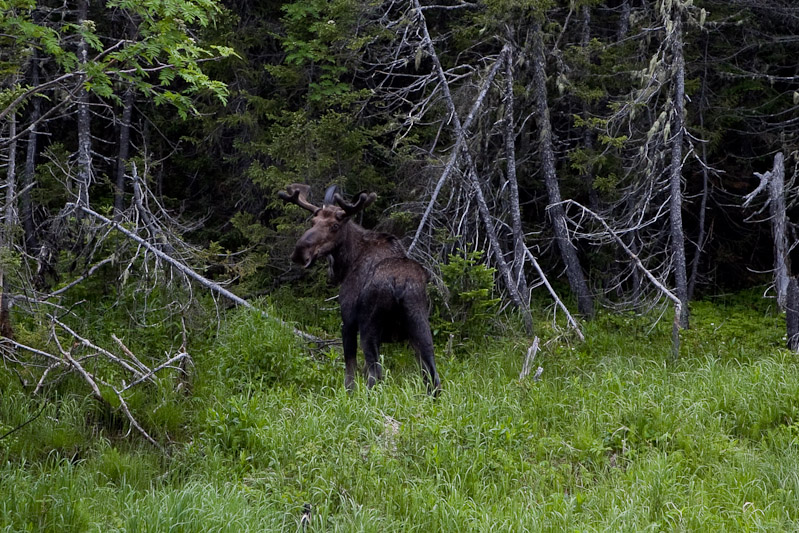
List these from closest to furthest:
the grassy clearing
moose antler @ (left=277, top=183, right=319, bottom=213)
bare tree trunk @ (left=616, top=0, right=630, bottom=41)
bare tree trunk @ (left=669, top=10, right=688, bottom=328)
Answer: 1. the grassy clearing
2. moose antler @ (left=277, top=183, right=319, bottom=213)
3. bare tree trunk @ (left=669, top=10, right=688, bottom=328)
4. bare tree trunk @ (left=616, top=0, right=630, bottom=41)

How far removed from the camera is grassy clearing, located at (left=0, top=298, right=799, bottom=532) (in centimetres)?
559

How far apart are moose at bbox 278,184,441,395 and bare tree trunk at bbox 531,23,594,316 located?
3770 mm

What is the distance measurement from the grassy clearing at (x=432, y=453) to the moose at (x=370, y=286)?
418mm

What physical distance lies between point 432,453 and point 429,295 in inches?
160

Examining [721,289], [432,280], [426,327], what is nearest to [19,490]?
[426,327]

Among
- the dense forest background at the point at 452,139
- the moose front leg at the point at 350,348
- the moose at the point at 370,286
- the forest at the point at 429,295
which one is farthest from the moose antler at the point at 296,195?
the moose front leg at the point at 350,348

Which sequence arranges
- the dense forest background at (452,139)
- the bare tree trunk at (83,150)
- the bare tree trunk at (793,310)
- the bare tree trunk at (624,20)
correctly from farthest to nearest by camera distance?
the bare tree trunk at (624,20) → the bare tree trunk at (83,150) → the dense forest background at (452,139) → the bare tree trunk at (793,310)

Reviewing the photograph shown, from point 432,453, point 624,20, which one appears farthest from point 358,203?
point 624,20

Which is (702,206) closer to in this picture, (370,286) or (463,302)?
(463,302)

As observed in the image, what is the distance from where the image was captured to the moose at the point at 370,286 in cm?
801

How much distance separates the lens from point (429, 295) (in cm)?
1027

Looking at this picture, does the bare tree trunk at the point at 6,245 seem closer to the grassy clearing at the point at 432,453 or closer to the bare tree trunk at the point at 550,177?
the grassy clearing at the point at 432,453

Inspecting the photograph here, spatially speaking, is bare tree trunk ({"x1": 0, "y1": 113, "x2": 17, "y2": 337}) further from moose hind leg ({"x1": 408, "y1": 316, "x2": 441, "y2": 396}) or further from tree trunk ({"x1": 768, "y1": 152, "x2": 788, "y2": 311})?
tree trunk ({"x1": 768, "y1": 152, "x2": 788, "y2": 311})

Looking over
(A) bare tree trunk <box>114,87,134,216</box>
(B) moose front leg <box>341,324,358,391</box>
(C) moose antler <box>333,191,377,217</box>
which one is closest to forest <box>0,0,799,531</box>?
(A) bare tree trunk <box>114,87,134,216</box>
